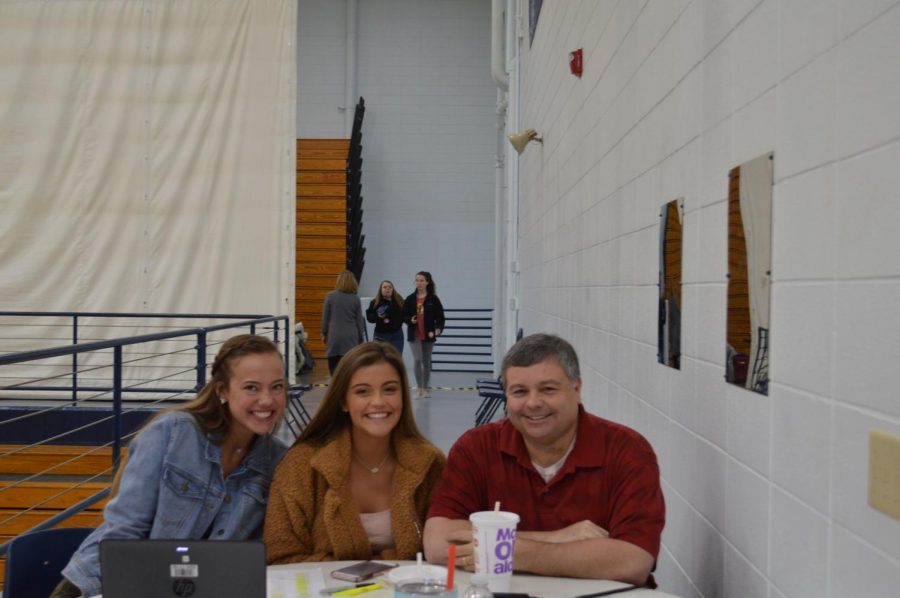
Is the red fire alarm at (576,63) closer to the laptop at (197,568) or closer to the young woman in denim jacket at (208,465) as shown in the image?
the young woman in denim jacket at (208,465)

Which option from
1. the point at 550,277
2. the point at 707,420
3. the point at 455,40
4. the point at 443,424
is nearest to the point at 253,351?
the point at 707,420

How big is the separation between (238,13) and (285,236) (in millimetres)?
2307

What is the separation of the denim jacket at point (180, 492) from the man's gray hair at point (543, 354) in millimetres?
802

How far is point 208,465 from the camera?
2.52 meters

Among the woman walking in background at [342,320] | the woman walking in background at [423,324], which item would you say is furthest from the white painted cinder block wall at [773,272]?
the woman walking in background at [423,324]

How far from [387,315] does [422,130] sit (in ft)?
16.2

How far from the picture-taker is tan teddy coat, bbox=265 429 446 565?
237 centimetres

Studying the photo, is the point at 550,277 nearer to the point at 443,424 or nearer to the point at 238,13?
the point at 443,424

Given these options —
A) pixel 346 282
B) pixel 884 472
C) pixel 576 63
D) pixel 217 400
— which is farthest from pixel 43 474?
pixel 884 472

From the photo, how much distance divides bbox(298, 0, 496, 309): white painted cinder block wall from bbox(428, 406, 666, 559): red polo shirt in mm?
11191

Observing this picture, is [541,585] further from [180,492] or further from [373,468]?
[180,492]

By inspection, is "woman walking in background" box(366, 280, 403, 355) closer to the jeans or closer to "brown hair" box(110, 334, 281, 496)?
the jeans

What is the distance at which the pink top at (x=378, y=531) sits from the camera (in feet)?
8.04

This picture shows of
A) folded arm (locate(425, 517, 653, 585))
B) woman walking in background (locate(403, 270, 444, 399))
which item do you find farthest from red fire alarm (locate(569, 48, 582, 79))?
woman walking in background (locate(403, 270, 444, 399))
